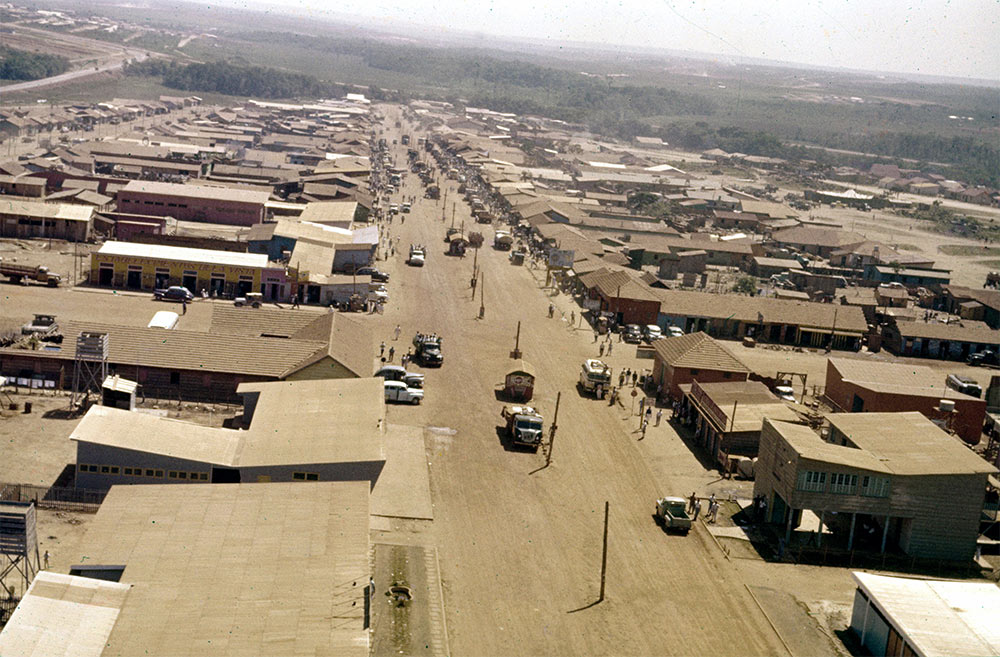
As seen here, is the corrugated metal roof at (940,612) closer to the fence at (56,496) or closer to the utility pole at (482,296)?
the fence at (56,496)

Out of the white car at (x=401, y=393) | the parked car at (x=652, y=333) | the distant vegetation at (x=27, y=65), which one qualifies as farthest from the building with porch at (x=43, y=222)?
the distant vegetation at (x=27, y=65)

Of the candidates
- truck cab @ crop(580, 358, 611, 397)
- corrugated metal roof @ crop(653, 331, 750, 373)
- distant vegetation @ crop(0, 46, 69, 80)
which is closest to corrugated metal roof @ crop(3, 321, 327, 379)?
truck cab @ crop(580, 358, 611, 397)

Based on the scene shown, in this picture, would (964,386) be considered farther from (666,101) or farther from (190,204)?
(666,101)

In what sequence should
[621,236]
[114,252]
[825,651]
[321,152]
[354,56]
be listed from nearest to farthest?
1. [825,651]
2. [114,252]
3. [621,236]
4. [321,152]
5. [354,56]

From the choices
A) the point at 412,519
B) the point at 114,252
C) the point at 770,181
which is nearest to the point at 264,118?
the point at 770,181

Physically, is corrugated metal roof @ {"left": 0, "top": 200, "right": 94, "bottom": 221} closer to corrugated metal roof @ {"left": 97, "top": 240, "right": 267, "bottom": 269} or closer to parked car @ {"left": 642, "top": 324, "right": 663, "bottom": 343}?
corrugated metal roof @ {"left": 97, "top": 240, "right": 267, "bottom": 269}

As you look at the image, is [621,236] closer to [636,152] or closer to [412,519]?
[412,519]
